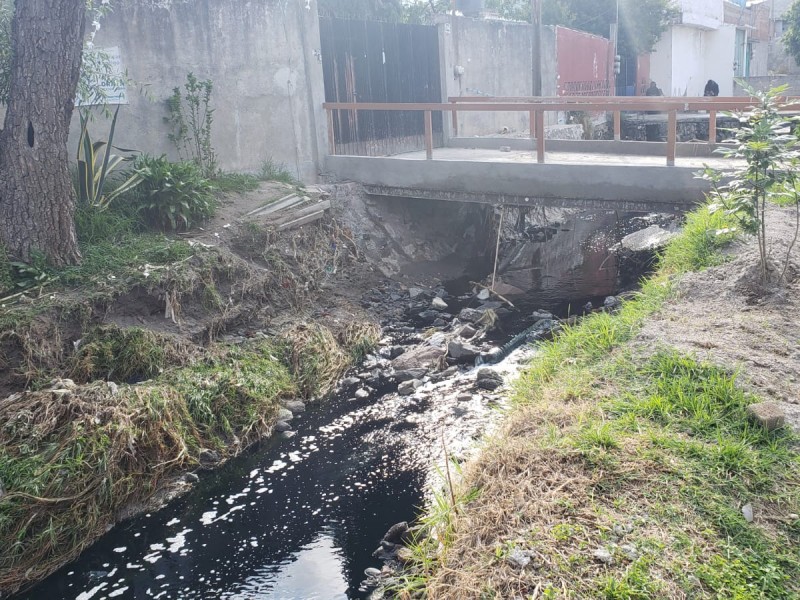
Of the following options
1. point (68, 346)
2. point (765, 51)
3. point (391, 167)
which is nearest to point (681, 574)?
point (68, 346)

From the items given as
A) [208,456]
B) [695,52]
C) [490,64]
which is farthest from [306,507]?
[695,52]

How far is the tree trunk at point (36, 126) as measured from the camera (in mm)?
7621

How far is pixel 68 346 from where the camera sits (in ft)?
23.4

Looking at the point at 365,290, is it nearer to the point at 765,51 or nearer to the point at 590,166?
the point at 590,166

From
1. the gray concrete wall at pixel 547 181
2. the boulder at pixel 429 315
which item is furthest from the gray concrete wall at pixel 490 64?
the boulder at pixel 429 315

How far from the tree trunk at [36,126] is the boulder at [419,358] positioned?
3.76m

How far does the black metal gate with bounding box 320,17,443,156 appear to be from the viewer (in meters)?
13.2

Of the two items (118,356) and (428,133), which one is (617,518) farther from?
(428,133)

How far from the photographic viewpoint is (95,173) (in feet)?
30.3

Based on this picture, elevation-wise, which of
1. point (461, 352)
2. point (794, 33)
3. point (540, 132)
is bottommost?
point (461, 352)

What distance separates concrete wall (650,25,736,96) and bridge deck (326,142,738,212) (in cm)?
1951

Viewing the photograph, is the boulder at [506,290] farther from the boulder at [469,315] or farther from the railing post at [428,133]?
the railing post at [428,133]

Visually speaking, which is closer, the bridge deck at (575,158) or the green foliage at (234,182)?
the bridge deck at (575,158)

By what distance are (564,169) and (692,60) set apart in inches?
1010
